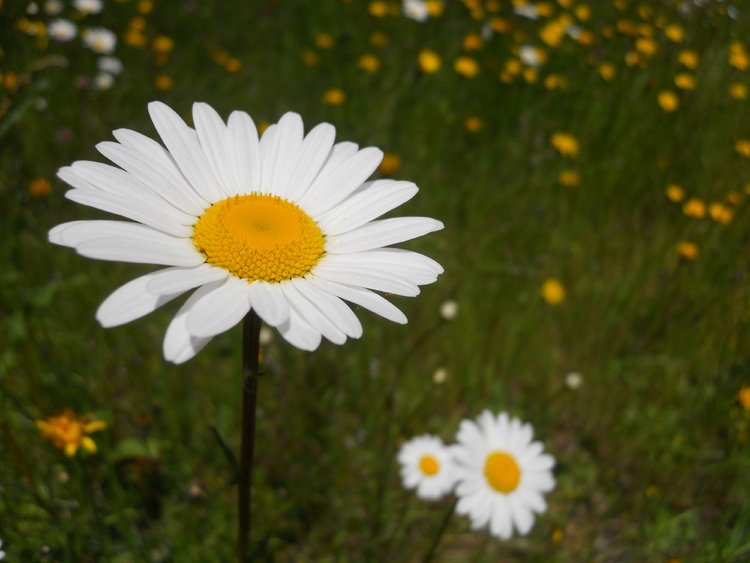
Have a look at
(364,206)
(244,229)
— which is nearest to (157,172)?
(244,229)

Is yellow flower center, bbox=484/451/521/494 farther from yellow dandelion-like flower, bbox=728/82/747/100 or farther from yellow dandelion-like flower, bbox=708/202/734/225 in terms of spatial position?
yellow dandelion-like flower, bbox=728/82/747/100

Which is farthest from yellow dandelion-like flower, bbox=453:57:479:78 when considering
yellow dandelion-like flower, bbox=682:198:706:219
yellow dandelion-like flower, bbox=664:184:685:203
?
yellow dandelion-like flower, bbox=682:198:706:219

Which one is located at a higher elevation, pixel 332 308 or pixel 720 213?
pixel 720 213

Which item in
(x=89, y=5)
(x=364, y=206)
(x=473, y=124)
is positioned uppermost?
(x=89, y=5)

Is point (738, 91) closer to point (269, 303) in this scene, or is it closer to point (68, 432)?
point (269, 303)

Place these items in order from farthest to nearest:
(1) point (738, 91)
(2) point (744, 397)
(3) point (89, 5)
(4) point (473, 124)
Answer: (3) point (89, 5)
(1) point (738, 91)
(4) point (473, 124)
(2) point (744, 397)

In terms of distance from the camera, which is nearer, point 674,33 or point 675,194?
point 675,194

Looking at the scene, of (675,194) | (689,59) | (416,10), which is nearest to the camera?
(675,194)
